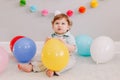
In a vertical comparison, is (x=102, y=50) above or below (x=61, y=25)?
below

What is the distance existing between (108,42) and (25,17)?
880mm

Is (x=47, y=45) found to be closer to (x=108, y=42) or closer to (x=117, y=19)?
(x=108, y=42)

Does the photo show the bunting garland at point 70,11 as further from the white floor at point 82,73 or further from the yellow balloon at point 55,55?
the yellow balloon at point 55,55

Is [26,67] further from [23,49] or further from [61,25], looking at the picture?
[61,25]

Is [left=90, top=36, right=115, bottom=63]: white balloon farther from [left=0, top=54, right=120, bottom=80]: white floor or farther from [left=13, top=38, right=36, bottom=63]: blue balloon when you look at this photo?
[left=13, top=38, right=36, bottom=63]: blue balloon

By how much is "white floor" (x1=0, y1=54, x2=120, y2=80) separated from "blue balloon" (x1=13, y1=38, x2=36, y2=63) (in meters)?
0.10

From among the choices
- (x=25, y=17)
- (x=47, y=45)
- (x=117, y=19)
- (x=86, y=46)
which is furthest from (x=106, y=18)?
(x=47, y=45)

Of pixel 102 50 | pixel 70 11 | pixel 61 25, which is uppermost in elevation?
pixel 70 11

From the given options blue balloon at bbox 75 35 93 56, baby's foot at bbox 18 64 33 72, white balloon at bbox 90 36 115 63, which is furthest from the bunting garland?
baby's foot at bbox 18 64 33 72

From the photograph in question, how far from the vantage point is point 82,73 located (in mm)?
2012

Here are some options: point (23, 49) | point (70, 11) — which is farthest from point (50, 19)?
point (23, 49)

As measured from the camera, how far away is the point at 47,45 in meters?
1.86

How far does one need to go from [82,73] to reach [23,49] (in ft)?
1.66

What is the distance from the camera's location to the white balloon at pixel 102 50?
2.15 m
